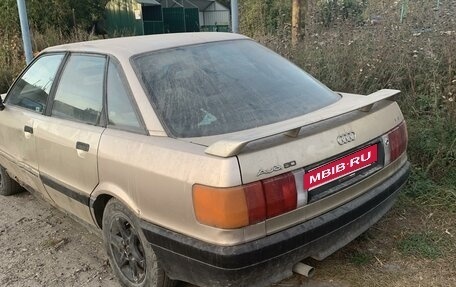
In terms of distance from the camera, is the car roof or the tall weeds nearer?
the car roof

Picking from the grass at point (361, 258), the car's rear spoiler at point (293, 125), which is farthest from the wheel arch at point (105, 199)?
the grass at point (361, 258)

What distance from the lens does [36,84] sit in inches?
150

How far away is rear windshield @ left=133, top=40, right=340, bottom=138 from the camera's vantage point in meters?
2.63

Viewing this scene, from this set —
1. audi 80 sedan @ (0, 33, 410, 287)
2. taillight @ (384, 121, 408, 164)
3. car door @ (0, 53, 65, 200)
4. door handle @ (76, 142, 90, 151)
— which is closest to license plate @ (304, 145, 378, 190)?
audi 80 sedan @ (0, 33, 410, 287)

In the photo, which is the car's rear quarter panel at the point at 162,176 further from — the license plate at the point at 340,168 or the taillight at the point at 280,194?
the license plate at the point at 340,168

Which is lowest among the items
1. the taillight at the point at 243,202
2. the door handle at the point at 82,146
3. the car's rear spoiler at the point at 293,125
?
the taillight at the point at 243,202

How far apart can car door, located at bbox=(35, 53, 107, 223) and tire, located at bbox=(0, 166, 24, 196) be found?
4.52 feet

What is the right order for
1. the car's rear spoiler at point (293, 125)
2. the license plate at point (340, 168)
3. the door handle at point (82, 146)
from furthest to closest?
the door handle at point (82, 146)
the license plate at point (340, 168)
the car's rear spoiler at point (293, 125)

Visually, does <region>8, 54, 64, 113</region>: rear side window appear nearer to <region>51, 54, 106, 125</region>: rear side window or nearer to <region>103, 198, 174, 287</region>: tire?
<region>51, 54, 106, 125</region>: rear side window

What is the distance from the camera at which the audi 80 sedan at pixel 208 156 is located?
7.23 ft

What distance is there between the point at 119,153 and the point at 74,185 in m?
0.69

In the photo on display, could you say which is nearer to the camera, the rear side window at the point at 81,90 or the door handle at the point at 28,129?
the rear side window at the point at 81,90

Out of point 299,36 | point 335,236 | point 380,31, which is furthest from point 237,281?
point 299,36

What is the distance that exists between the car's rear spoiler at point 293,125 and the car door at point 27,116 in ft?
6.28
